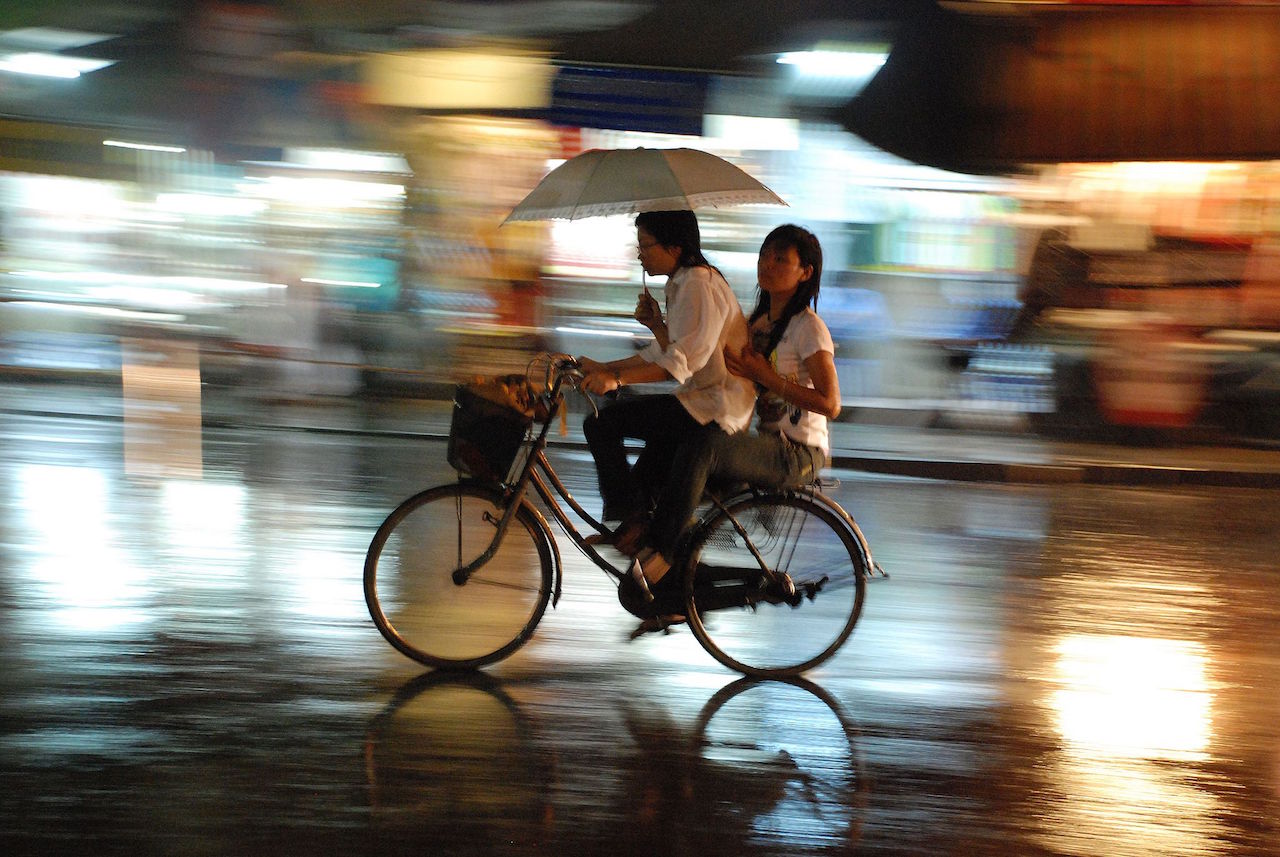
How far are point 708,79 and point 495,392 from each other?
10615mm

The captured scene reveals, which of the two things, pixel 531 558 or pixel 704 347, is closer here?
pixel 704 347

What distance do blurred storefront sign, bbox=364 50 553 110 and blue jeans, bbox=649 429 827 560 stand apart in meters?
10.5

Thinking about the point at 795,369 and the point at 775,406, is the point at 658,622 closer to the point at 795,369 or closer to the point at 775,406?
the point at 775,406

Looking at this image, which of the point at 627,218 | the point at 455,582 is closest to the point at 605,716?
the point at 455,582

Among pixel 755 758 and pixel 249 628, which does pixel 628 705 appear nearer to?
pixel 755 758

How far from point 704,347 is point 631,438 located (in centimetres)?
55

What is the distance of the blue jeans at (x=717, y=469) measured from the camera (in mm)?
4867

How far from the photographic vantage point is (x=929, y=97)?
1323cm

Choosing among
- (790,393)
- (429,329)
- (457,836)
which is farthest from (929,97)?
(457,836)

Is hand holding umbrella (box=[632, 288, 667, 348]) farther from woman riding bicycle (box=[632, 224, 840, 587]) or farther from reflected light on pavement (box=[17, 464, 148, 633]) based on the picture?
reflected light on pavement (box=[17, 464, 148, 633])

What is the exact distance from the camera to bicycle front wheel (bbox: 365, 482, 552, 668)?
193 inches

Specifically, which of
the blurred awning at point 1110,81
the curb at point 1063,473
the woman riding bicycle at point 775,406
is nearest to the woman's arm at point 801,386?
the woman riding bicycle at point 775,406

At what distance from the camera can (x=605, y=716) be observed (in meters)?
4.65

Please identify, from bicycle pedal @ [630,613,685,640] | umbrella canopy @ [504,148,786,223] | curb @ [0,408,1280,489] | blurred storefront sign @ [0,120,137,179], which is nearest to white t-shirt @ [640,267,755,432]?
umbrella canopy @ [504,148,786,223]
